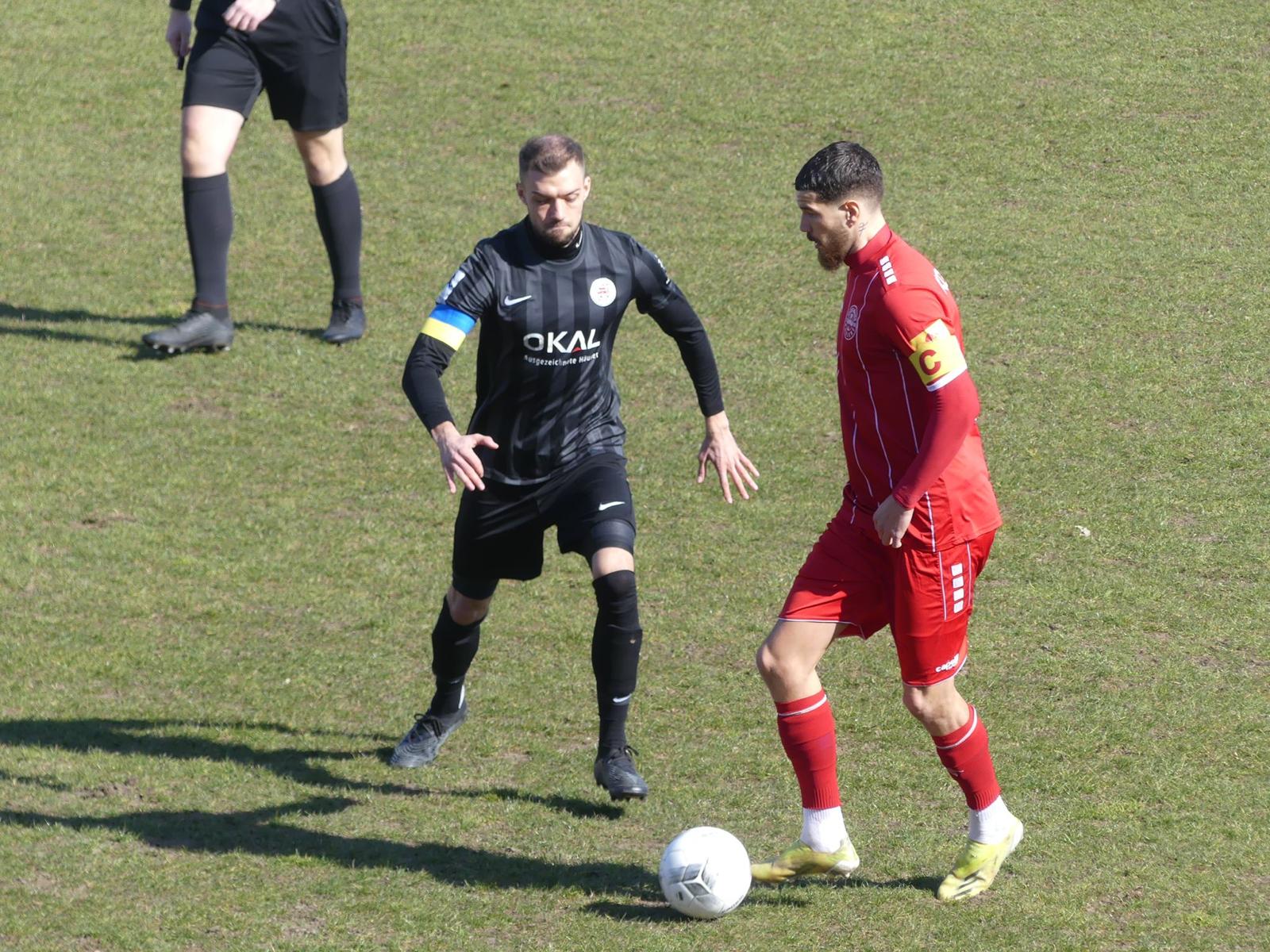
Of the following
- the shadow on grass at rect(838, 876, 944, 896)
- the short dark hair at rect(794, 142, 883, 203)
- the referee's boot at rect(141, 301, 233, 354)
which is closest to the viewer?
the short dark hair at rect(794, 142, 883, 203)

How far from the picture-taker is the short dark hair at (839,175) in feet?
16.3

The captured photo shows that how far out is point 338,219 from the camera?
9.90m

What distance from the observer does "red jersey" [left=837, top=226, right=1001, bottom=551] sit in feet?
15.9

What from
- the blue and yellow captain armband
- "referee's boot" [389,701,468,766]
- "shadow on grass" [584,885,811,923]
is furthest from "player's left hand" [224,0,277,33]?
"shadow on grass" [584,885,811,923]

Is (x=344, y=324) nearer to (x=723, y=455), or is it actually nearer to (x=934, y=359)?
(x=723, y=455)

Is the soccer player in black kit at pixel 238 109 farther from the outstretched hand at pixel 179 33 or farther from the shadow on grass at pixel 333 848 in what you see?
the shadow on grass at pixel 333 848

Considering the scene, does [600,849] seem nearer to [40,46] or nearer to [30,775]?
[30,775]

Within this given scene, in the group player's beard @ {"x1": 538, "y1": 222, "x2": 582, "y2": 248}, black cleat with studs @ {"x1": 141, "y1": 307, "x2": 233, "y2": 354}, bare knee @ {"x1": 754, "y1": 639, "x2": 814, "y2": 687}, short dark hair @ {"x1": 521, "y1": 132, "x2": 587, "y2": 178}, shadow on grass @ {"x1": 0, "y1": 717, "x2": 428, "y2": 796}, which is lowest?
shadow on grass @ {"x1": 0, "y1": 717, "x2": 428, "y2": 796}

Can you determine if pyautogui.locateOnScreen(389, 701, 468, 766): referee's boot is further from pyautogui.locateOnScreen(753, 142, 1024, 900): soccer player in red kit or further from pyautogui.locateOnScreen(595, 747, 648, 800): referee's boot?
pyautogui.locateOnScreen(753, 142, 1024, 900): soccer player in red kit

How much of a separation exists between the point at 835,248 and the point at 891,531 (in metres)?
0.90

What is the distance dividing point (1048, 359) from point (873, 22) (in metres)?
6.04

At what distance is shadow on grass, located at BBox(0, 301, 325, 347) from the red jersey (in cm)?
571

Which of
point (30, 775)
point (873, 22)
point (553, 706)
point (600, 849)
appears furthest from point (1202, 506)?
point (873, 22)

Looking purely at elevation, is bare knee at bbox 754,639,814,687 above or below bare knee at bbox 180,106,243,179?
below
